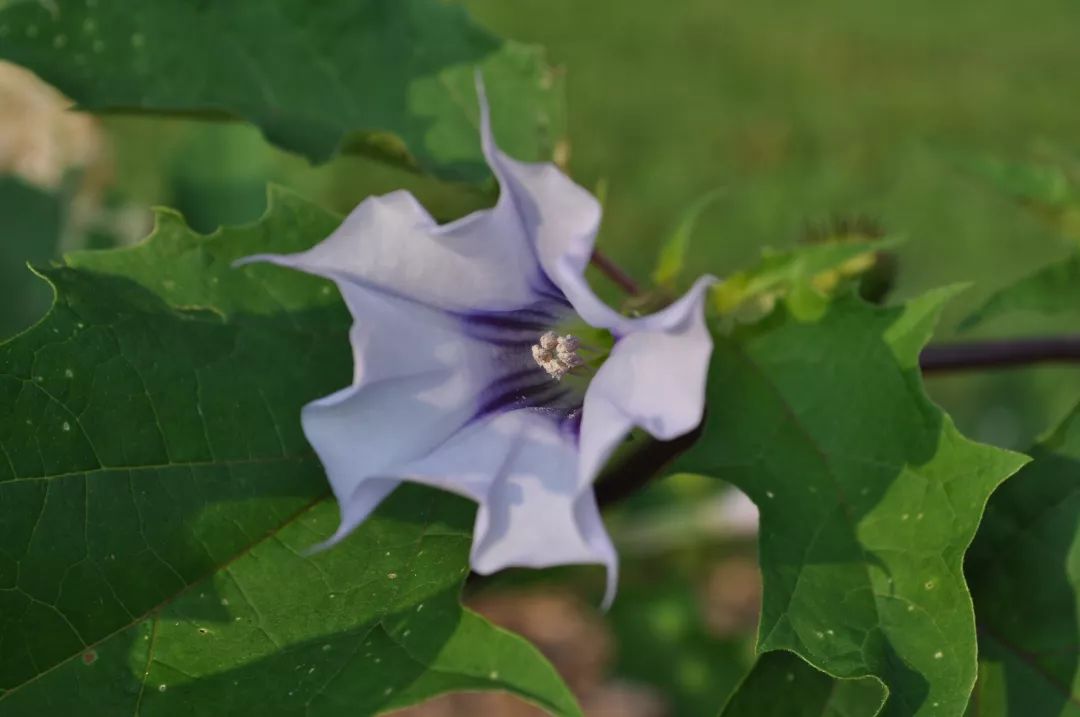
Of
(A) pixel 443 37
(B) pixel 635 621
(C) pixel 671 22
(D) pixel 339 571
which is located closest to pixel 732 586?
(B) pixel 635 621

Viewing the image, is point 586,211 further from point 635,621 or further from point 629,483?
point 635,621

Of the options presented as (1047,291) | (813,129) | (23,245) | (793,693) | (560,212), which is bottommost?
(813,129)

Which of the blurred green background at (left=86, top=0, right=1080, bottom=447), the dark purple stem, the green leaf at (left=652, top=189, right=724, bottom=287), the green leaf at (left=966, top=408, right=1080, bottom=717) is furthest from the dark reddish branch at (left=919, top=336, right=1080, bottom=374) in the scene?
the blurred green background at (left=86, top=0, right=1080, bottom=447)

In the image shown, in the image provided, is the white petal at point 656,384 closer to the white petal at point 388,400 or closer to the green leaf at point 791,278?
the white petal at point 388,400

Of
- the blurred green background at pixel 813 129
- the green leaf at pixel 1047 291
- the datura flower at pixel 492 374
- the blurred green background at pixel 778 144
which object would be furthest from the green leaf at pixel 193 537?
the blurred green background at pixel 813 129

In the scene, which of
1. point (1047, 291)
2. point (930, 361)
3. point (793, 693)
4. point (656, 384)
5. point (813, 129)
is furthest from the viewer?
point (813, 129)

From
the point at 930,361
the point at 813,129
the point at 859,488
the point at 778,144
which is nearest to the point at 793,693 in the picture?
the point at 859,488

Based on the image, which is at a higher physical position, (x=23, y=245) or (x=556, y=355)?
(x=556, y=355)

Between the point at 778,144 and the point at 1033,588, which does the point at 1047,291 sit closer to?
the point at 1033,588
